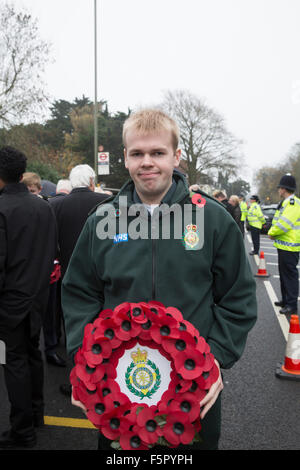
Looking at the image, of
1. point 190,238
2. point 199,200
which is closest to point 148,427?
point 190,238

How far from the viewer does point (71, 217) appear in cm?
388

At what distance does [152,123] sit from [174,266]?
2.11 ft

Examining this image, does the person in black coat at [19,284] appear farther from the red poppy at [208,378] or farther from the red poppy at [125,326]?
the red poppy at [208,378]

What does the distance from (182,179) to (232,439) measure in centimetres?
225

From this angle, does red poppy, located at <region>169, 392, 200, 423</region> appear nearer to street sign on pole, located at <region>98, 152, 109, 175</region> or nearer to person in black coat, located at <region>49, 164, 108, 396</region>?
person in black coat, located at <region>49, 164, 108, 396</region>

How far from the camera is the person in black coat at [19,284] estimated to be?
292cm

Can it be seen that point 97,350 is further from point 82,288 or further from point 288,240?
point 288,240

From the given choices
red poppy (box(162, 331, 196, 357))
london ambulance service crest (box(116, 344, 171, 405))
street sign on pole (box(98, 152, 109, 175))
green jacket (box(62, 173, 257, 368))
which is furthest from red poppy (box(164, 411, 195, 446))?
street sign on pole (box(98, 152, 109, 175))

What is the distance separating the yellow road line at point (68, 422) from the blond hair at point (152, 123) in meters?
2.55

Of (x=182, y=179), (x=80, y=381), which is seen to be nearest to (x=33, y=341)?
(x=80, y=381)

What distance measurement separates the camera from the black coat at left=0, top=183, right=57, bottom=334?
114 inches

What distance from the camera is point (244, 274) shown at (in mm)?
1756

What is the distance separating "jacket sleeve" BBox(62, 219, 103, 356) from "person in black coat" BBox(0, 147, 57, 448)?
1164 millimetres
